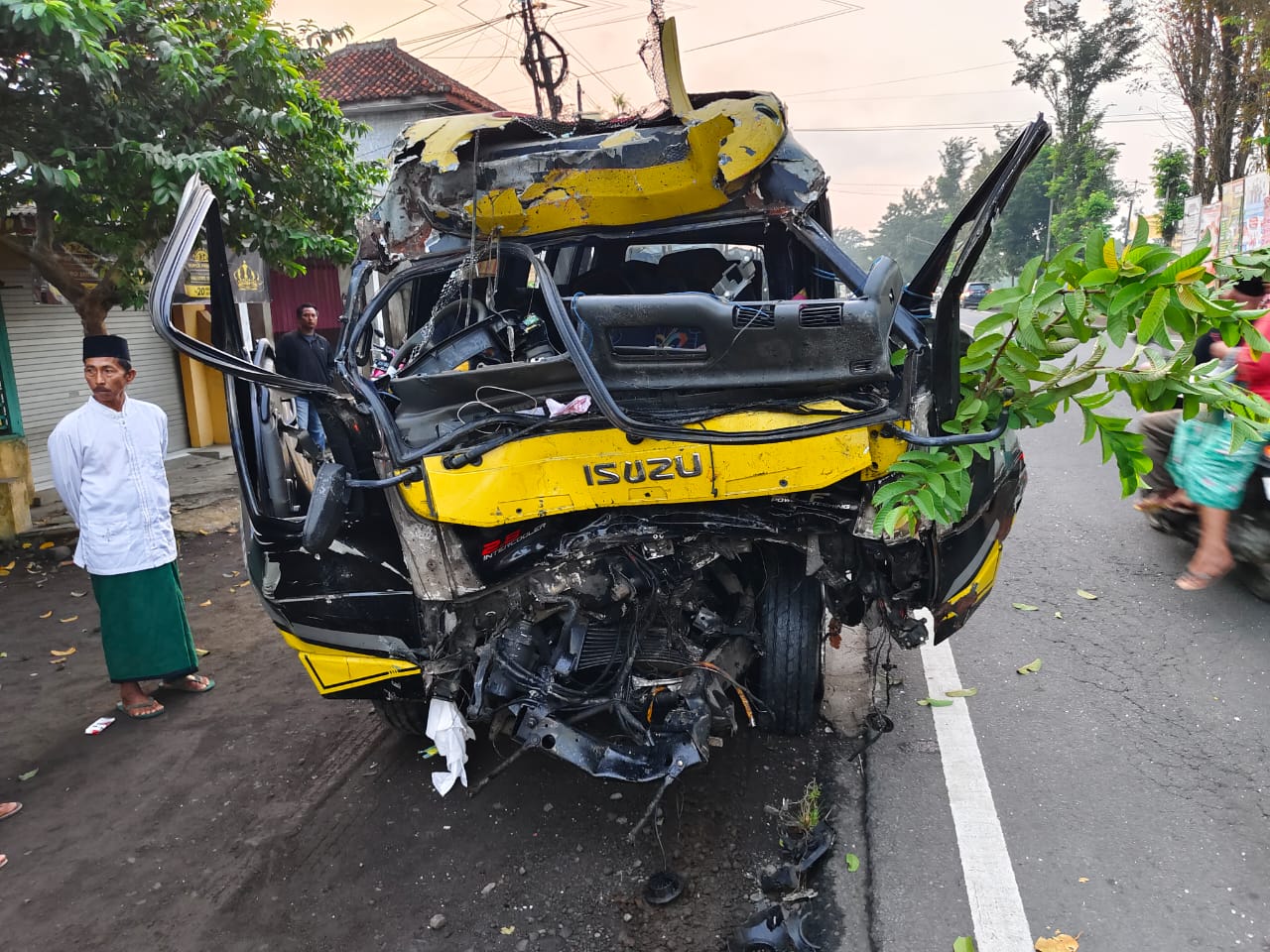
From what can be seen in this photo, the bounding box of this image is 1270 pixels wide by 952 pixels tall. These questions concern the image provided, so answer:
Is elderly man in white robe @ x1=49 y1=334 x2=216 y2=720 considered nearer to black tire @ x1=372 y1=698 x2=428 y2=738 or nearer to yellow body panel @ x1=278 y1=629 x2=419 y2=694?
black tire @ x1=372 y1=698 x2=428 y2=738

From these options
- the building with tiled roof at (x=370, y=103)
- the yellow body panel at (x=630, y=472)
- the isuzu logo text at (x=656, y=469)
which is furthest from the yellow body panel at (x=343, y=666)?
the building with tiled roof at (x=370, y=103)

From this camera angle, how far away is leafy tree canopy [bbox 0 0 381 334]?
506 cm

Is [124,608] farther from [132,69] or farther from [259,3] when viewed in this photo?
[259,3]

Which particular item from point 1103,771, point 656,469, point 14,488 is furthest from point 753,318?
point 14,488

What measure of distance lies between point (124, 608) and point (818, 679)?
3308 millimetres

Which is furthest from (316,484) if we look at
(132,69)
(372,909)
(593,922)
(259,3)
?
(259,3)

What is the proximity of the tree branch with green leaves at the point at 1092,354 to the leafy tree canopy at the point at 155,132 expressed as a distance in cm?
483

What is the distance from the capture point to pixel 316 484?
2.64m

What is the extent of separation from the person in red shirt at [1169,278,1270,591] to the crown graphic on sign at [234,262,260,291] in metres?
12.0

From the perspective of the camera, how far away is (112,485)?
4016 mm

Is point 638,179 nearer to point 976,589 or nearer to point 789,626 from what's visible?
point 789,626

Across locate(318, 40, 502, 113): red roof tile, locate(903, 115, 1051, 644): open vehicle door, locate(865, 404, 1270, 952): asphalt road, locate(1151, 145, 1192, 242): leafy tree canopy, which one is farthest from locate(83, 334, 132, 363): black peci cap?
locate(1151, 145, 1192, 242): leafy tree canopy

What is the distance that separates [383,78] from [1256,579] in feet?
70.5

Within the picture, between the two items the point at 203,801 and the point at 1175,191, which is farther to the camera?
the point at 1175,191
